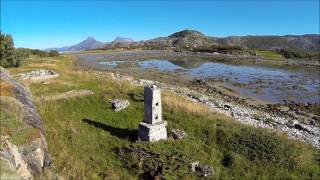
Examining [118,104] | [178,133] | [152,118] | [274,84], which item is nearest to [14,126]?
[152,118]

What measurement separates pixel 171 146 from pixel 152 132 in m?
1.51

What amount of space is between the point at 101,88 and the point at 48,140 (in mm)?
15275

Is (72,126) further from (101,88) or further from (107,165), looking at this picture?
(101,88)

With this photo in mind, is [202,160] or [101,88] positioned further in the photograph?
[101,88]

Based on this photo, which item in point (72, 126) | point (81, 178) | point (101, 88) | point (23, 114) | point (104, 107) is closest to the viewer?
point (81, 178)

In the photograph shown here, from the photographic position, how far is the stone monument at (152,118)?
24.6 metres

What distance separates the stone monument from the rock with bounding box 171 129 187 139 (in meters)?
1.17

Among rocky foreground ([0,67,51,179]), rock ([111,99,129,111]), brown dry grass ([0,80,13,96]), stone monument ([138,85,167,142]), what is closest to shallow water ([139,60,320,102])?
rock ([111,99,129,111])

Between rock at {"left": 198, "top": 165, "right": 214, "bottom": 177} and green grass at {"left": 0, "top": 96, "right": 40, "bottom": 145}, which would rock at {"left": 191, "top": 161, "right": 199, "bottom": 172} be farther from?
green grass at {"left": 0, "top": 96, "right": 40, "bottom": 145}

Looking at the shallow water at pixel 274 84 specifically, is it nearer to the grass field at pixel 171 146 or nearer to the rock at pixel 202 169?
the grass field at pixel 171 146

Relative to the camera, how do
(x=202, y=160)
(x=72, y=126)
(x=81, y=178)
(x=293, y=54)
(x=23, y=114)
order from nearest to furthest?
(x=81, y=178)
(x=23, y=114)
(x=202, y=160)
(x=72, y=126)
(x=293, y=54)

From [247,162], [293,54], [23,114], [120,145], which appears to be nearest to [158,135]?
[120,145]

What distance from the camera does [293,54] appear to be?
131m

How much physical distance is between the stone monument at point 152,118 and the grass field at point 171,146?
622 mm
